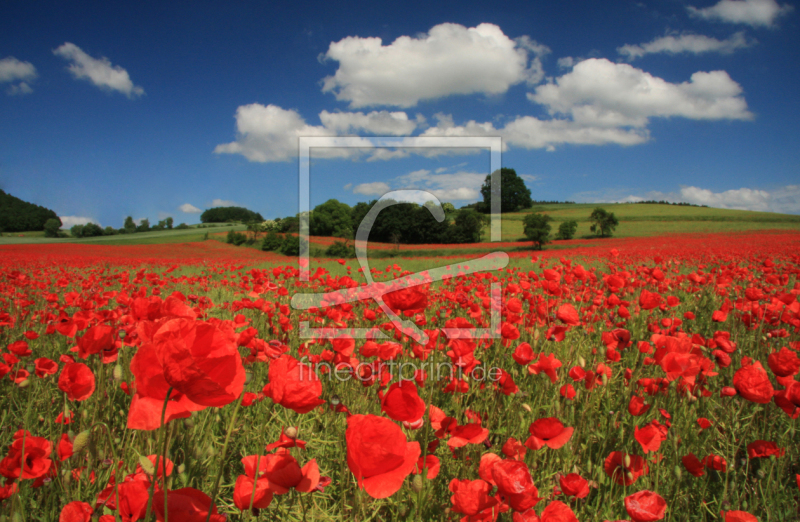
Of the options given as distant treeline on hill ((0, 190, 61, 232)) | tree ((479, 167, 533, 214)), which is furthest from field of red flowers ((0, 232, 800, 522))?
tree ((479, 167, 533, 214))

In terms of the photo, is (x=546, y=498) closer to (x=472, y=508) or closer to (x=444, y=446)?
(x=444, y=446)

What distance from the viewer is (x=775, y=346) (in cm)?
340

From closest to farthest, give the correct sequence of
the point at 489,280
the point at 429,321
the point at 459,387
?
the point at 459,387 < the point at 429,321 < the point at 489,280

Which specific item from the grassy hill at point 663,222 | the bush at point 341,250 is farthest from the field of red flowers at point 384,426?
the grassy hill at point 663,222

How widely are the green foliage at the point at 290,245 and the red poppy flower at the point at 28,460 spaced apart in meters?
19.5

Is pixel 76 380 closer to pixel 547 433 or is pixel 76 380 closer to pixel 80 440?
pixel 80 440

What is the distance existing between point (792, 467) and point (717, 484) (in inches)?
21.7

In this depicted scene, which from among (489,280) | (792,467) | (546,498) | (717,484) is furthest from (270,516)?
(489,280)

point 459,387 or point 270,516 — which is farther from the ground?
point 459,387

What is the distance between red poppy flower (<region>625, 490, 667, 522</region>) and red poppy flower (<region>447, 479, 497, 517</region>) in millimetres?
319

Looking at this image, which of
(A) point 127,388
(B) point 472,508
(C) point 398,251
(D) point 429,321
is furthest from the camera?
(C) point 398,251

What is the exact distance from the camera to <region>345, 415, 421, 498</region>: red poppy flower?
0.69 meters

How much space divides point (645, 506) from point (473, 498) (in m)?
0.41

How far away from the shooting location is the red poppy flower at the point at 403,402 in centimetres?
91
